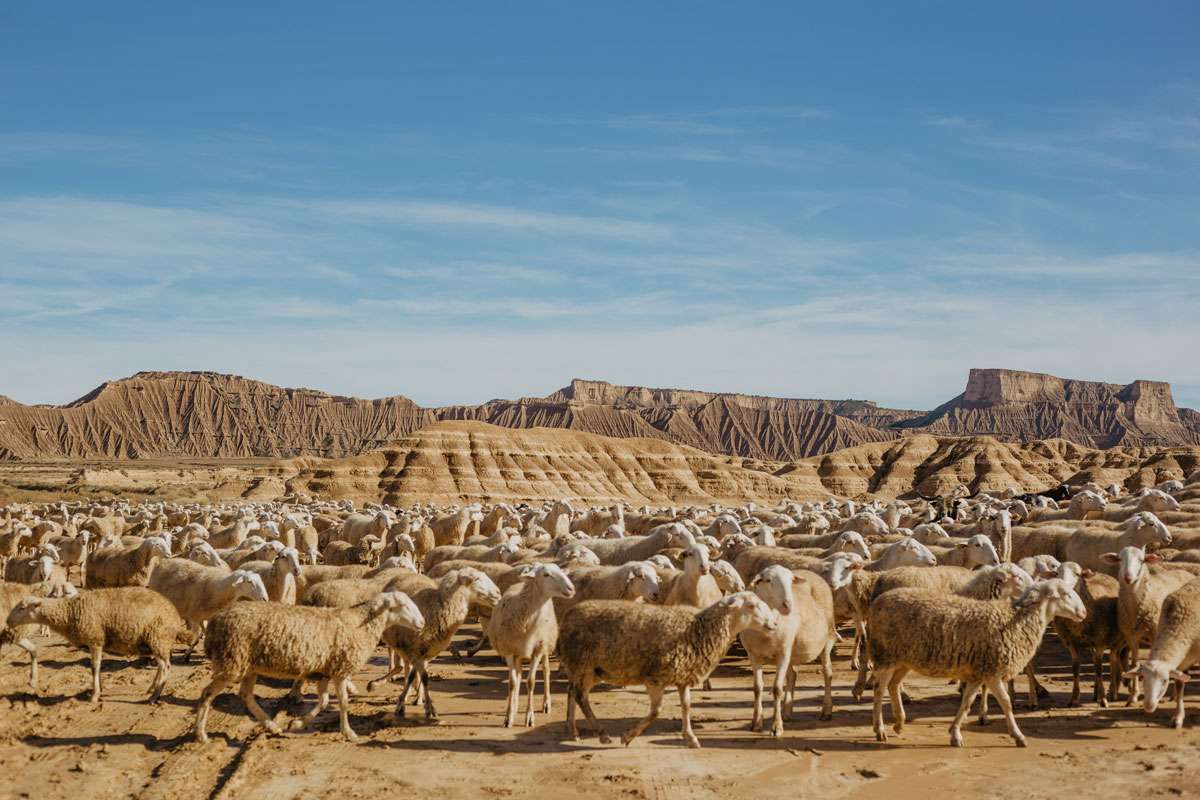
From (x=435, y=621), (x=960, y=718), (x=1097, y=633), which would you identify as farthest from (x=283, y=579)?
A: (x=1097, y=633)

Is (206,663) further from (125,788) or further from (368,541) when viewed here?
(368,541)

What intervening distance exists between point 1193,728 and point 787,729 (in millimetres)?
4561

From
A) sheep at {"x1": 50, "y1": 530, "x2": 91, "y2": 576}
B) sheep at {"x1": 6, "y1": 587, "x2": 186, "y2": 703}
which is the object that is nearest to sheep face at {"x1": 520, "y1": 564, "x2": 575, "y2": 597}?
sheep at {"x1": 6, "y1": 587, "x2": 186, "y2": 703}

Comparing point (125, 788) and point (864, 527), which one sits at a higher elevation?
point (864, 527)

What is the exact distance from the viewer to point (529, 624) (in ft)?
40.3

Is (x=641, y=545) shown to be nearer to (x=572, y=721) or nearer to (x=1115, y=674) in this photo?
(x=572, y=721)

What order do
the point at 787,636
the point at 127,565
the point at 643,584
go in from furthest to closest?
the point at 127,565 < the point at 643,584 < the point at 787,636

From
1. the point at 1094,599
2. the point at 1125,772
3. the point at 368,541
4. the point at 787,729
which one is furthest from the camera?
the point at 368,541

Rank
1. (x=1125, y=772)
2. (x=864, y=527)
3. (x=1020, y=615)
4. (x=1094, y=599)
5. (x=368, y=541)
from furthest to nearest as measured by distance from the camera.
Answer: (x=368, y=541), (x=864, y=527), (x=1094, y=599), (x=1020, y=615), (x=1125, y=772)

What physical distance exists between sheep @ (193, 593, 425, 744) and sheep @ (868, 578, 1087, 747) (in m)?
5.53

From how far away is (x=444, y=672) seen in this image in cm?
1570

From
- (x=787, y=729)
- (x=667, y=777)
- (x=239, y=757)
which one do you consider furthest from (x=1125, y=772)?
(x=239, y=757)

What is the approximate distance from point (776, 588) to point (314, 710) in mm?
5891

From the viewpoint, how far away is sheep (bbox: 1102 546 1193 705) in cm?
1208
